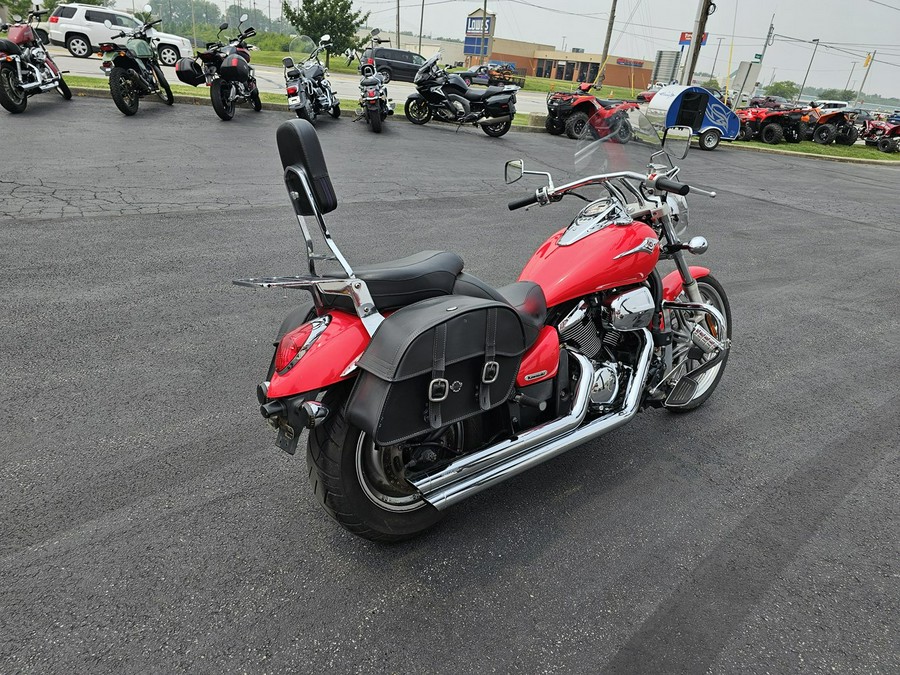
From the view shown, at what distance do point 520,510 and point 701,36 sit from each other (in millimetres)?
20243

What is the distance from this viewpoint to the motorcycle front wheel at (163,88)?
10.7 m

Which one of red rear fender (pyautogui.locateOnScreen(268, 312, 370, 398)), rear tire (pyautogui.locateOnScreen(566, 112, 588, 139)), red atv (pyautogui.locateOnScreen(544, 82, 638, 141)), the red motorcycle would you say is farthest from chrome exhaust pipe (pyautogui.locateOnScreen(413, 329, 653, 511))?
rear tire (pyautogui.locateOnScreen(566, 112, 588, 139))

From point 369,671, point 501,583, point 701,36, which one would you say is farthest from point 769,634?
point 701,36

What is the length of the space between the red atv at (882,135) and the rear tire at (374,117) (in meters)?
21.0

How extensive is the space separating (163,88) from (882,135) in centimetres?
2528

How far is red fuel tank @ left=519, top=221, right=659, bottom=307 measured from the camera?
2.55 m

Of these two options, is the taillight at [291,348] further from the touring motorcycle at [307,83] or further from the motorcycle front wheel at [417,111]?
the motorcycle front wheel at [417,111]

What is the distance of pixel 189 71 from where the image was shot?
1198 centimetres

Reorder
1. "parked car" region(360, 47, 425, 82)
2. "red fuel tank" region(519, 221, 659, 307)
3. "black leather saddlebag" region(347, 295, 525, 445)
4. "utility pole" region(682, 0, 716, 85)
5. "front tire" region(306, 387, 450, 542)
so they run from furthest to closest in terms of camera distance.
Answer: "parked car" region(360, 47, 425, 82) → "utility pole" region(682, 0, 716, 85) → "red fuel tank" region(519, 221, 659, 307) → "front tire" region(306, 387, 450, 542) → "black leather saddlebag" region(347, 295, 525, 445)

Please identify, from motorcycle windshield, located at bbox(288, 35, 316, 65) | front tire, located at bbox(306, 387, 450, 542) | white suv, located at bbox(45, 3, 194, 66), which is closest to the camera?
front tire, located at bbox(306, 387, 450, 542)

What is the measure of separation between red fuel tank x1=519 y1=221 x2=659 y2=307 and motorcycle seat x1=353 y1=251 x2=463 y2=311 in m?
0.54

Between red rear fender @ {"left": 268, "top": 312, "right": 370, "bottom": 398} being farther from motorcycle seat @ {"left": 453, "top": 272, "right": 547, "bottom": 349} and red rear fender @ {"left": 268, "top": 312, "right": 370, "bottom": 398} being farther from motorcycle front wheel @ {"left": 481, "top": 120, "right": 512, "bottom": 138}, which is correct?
motorcycle front wheel @ {"left": 481, "top": 120, "right": 512, "bottom": 138}

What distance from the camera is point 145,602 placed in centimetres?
196

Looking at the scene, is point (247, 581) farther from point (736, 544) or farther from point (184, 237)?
point (184, 237)
